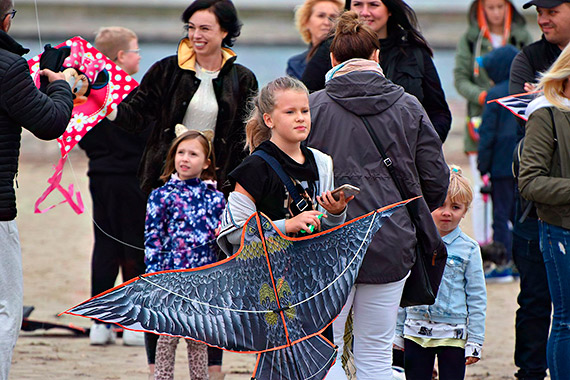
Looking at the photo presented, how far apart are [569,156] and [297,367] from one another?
5.76 ft

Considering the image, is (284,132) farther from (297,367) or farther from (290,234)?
(297,367)

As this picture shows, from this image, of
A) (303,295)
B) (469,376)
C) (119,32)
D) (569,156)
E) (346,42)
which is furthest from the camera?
(119,32)

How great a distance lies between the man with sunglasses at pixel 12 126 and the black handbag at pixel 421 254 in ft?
4.53

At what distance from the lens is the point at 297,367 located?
410 centimetres

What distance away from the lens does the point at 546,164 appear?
4.79 meters

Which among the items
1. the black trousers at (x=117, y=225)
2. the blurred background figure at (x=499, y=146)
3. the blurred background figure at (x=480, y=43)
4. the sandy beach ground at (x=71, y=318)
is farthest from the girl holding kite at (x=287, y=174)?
the blurred background figure at (x=480, y=43)

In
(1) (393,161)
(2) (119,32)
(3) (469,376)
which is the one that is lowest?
Answer: (3) (469,376)

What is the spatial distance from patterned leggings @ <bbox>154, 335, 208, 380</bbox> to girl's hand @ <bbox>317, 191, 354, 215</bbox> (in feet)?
5.20

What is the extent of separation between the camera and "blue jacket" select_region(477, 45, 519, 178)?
8414 mm

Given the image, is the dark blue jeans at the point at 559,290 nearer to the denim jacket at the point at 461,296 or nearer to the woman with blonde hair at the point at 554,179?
the woman with blonde hair at the point at 554,179

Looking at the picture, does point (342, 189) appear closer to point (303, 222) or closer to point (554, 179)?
point (303, 222)

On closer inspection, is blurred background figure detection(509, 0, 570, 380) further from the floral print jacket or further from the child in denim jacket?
the floral print jacket

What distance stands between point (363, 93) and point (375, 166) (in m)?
0.33

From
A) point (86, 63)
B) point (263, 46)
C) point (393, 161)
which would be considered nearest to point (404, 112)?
point (393, 161)
